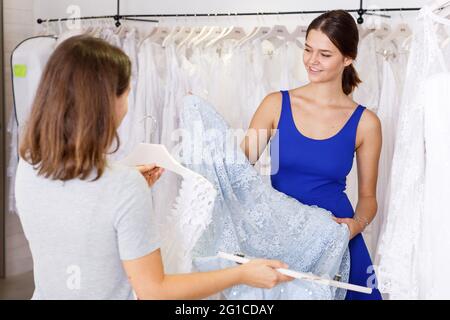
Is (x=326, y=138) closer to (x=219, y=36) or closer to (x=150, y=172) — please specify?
(x=150, y=172)

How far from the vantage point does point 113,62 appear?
3.79 ft

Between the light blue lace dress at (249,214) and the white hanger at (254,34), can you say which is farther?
the white hanger at (254,34)

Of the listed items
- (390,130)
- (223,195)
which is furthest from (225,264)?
(390,130)

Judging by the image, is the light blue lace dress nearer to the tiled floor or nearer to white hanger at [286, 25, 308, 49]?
white hanger at [286, 25, 308, 49]

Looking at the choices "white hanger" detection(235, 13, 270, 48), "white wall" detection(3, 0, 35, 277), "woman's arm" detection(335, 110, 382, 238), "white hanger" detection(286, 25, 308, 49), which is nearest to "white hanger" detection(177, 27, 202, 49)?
"white hanger" detection(235, 13, 270, 48)

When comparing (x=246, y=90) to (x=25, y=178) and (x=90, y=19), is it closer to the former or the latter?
(x=90, y=19)

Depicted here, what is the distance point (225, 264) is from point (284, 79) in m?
1.42

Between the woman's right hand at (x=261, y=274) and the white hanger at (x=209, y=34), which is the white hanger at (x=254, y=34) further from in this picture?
the woman's right hand at (x=261, y=274)

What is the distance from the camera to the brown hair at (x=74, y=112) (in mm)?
1119

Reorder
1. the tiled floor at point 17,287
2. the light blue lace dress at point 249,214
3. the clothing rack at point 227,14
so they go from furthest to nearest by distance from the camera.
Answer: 1. the tiled floor at point 17,287
2. the clothing rack at point 227,14
3. the light blue lace dress at point 249,214

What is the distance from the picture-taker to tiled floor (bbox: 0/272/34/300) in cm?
314

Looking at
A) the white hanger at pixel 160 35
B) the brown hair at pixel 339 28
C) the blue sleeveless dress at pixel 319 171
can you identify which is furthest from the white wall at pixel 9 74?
the brown hair at pixel 339 28

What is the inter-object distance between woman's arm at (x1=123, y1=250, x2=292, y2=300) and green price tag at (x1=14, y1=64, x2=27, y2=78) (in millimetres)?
2092

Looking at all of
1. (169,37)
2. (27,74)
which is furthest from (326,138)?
(27,74)
